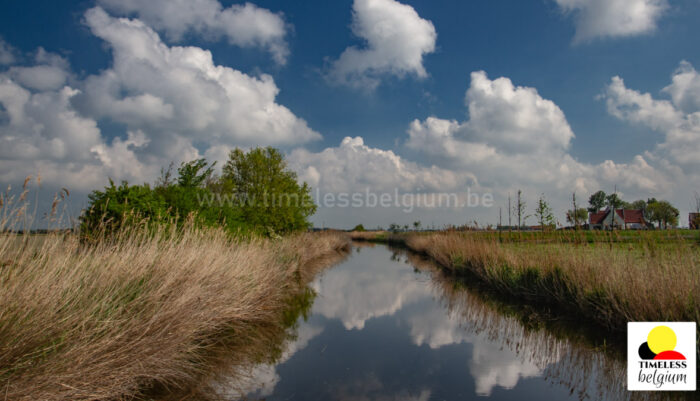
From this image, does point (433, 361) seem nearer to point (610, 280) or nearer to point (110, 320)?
point (610, 280)

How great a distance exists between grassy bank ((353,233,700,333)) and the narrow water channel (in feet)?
3.71

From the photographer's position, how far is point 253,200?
2084 cm

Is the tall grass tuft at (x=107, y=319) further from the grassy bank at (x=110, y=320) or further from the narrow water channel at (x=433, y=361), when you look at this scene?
the narrow water channel at (x=433, y=361)

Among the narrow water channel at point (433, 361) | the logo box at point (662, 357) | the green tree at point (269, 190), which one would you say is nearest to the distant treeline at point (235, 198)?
the green tree at point (269, 190)

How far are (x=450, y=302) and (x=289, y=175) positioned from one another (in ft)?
55.8

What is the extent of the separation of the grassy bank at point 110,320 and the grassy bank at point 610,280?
6.13 m

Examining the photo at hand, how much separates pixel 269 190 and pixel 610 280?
18.5 metres

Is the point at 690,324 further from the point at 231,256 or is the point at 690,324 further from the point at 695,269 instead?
the point at 231,256

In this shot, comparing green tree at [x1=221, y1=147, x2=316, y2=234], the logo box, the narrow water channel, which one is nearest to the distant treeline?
green tree at [x1=221, y1=147, x2=316, y2=234]

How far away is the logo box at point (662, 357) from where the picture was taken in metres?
4.25

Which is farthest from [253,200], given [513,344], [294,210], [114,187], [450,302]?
[513,344]

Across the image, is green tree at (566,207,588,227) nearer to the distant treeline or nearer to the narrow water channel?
the narrow water channel

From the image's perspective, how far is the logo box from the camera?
14.0 ft

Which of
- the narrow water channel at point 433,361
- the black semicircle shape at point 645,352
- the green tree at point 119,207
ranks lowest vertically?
the narrow water channel at point 433,361
